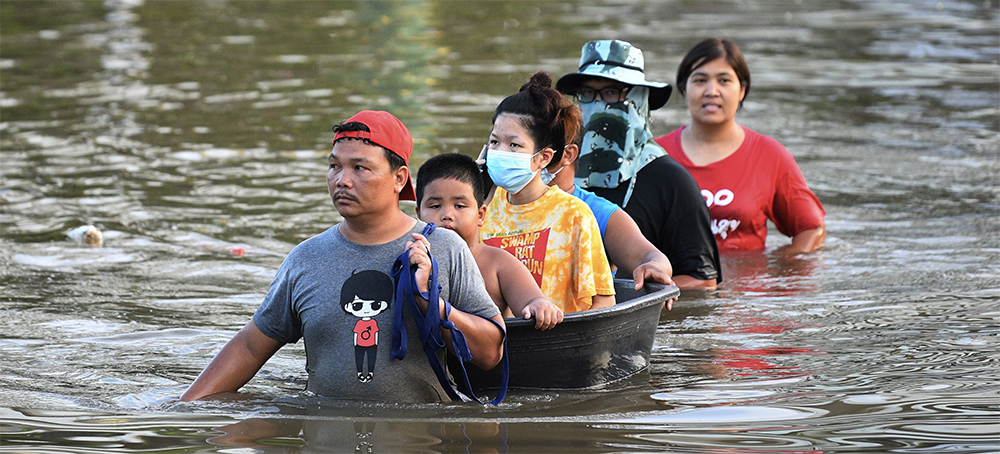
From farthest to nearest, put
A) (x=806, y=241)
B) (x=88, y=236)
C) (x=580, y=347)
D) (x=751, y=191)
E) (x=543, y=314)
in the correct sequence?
(x=88, y=236), (x=806, y=241), (x=751, y=191), (x=580, y=347), (x=543, y=314)

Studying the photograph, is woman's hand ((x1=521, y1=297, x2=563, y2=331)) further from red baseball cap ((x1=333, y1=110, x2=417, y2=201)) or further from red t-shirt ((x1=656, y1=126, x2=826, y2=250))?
red t-shirt ((x1=656, y1=126, x2=826, y2=250))

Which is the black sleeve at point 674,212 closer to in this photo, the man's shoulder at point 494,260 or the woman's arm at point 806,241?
the woman's arm at point 806,241

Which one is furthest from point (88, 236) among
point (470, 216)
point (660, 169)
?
point (470, 216)

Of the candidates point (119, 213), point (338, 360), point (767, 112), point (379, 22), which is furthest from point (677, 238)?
point (379, 22)

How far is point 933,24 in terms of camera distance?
23.6m

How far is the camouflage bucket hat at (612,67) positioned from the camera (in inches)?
273

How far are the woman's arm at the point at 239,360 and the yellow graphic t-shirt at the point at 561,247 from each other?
1.25 m

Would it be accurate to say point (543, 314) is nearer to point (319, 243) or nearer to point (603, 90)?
point (319, 243)

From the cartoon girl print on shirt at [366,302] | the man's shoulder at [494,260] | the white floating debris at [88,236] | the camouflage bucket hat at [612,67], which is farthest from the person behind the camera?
the white floating debris at [88,236]

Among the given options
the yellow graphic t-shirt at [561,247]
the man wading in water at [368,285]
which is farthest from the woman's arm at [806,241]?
the man wading in water at [368,285]

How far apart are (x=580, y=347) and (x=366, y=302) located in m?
1.05

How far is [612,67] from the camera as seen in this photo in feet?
22.9

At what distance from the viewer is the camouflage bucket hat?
6922mm

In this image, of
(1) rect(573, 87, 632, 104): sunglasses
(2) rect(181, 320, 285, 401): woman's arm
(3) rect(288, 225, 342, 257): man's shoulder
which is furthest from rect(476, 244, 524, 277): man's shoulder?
(1) rect(573, 87, 632, 104): sunglasses
